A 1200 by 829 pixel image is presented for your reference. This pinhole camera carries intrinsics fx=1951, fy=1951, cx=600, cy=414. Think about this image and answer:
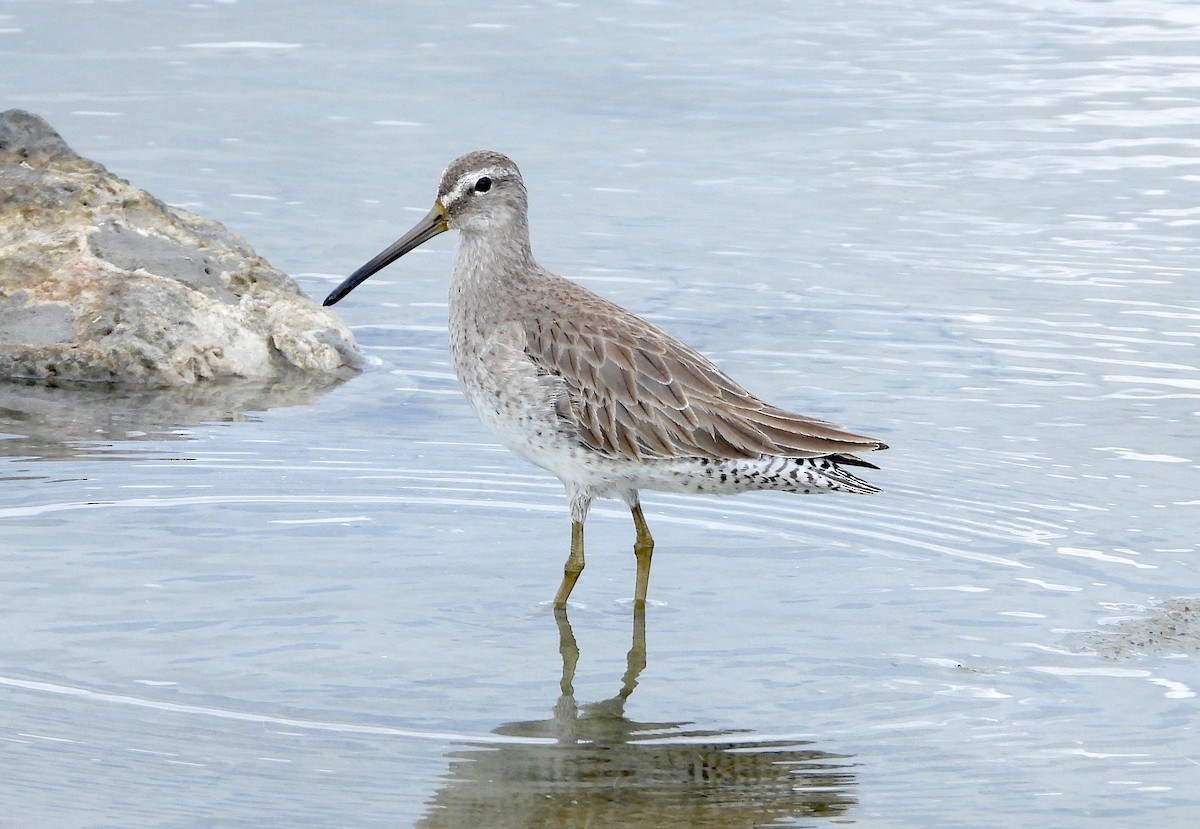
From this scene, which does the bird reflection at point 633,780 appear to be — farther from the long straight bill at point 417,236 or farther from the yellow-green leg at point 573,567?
the long straight bill at point 417,236

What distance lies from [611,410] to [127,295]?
3841 mm

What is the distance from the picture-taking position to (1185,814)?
586 centimetres

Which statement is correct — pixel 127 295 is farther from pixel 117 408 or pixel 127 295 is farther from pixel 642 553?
pixel 642 553

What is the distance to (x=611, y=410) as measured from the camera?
762cm

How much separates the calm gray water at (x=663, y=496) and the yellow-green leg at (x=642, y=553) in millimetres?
129


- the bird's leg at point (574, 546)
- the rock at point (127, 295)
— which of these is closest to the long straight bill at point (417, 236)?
the bird's leg at point (574, 546)

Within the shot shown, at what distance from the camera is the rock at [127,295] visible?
1030 centimetres

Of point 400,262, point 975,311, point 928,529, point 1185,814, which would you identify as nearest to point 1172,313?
point 975,311

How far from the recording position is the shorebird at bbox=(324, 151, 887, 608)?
757 centimetres

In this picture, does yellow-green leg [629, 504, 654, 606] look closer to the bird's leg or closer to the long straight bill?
the bird's leg

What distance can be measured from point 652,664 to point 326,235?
5.96 m

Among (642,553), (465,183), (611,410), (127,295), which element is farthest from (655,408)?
(127,295)

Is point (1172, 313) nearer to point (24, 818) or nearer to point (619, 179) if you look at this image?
point (619, 179)

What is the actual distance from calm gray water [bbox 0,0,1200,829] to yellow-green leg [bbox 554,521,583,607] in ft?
0.31
